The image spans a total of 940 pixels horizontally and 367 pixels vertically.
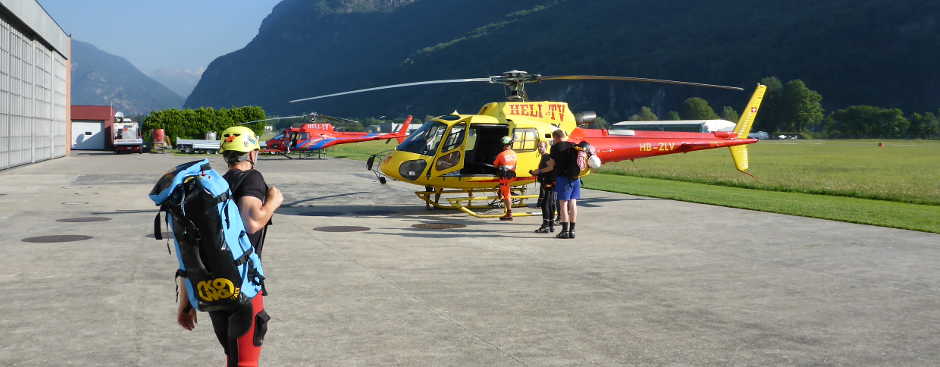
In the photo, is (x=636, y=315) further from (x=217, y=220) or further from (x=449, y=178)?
(x=449, y=178)

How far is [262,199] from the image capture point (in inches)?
168

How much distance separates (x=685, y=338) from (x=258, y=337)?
382cm

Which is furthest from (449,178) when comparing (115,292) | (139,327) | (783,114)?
(783,114)

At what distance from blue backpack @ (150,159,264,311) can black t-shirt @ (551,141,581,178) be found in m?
9.12

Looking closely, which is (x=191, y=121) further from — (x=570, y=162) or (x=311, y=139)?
(x=570, y=162)

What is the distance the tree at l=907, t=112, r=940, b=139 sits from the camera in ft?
522

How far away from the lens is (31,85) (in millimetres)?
41844

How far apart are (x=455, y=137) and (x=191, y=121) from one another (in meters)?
57.9

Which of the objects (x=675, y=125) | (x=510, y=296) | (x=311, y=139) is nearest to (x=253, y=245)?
(x=510, y=296)

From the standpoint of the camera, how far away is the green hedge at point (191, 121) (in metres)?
67.4

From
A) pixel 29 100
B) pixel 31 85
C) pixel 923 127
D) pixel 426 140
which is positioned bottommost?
pixel 426 140

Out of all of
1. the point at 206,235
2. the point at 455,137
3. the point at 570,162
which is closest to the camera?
the point at 206,235

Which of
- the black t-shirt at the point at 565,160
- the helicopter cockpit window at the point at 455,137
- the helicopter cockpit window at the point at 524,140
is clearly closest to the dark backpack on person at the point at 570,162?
the black t-shirt at the point at 565,160

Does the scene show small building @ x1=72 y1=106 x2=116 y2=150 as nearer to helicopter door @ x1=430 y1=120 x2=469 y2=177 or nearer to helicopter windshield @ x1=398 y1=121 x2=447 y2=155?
helicopter windshield @ x1=398 y1=121 x2=447 y2=155
